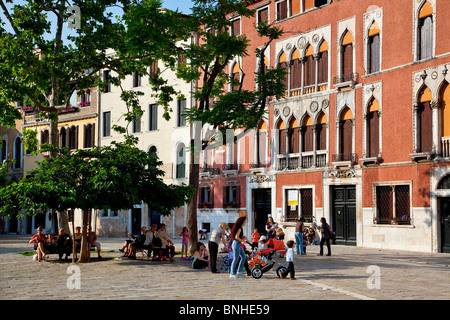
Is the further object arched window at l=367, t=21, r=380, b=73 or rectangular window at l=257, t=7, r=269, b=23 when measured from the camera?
A: rectangular window at l=257, t=7, r=269, b=23

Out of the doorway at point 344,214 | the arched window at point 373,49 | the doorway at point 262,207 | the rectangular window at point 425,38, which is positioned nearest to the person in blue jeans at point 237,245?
the rectangular window at point 425,38

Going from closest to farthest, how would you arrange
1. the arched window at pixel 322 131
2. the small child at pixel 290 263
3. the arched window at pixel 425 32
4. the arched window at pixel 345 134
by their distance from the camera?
the small child at pixel 290 263
the arched window at pixel 425 32
the arched window at pixel 345 134
the arched window at pixel 322 131

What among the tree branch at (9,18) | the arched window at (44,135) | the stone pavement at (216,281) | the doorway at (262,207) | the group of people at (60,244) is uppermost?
the tree branch at (9,18)

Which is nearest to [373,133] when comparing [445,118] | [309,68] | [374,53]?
[374,53]

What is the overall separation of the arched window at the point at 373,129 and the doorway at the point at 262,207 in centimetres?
778

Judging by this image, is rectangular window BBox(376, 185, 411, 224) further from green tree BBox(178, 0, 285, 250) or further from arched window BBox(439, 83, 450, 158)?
green tree BBox(178, 0, 285, 250)

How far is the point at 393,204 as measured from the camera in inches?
1110

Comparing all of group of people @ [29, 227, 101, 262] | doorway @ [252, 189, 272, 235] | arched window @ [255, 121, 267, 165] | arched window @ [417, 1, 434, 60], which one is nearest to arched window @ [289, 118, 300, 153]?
arched window @ [255, 121, 267, 165]

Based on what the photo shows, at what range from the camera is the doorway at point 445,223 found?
25906 millimetres

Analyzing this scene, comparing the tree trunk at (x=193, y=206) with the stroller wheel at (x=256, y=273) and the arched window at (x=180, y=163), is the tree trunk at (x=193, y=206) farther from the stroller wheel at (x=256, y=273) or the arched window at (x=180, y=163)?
the arched window at (x=180, y=163)

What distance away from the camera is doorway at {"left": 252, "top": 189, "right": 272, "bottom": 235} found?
36.0 meters

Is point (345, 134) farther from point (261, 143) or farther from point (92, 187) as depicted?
point (92, 187)

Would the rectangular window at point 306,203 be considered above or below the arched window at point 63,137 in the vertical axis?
below

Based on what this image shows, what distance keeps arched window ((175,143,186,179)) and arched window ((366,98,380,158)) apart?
16374 millimetres
